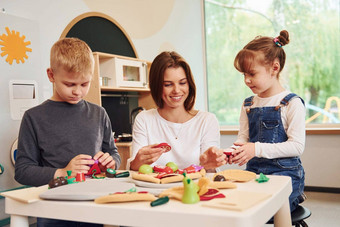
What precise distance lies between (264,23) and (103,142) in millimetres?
3405

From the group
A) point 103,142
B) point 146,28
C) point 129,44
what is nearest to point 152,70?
point 103,142

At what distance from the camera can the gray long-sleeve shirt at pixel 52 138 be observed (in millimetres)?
1300

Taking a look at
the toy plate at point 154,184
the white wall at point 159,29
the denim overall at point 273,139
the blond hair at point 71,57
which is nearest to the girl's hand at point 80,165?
the toy plate at point 154,184

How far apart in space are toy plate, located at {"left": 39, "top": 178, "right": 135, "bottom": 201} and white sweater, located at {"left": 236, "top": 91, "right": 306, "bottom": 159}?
71cm

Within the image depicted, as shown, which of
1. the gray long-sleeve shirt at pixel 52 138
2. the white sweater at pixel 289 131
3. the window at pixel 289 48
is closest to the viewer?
the gray long-sleeve shirt at pixel 52 138

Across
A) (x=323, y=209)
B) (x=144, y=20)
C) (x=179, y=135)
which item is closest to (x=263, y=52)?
(x=179, y=135)

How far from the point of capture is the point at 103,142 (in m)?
1.57

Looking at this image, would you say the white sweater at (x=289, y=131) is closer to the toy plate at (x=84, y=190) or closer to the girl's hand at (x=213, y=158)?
the girl's hand at (x=213, y=158)

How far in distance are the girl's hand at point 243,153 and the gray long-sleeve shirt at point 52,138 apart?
1.64ft

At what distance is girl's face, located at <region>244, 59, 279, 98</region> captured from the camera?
161cm

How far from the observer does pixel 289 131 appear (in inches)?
60.8

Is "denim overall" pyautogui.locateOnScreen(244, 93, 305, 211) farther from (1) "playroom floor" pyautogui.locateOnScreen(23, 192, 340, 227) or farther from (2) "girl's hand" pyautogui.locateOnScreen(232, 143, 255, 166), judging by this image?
(1) "playroom floor" pyautogui.locateOnScreen(23, 192, 340, 227)

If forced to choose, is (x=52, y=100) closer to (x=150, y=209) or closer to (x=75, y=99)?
(x=75, y=99)

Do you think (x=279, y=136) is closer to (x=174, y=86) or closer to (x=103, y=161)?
(x=174, y=86)
